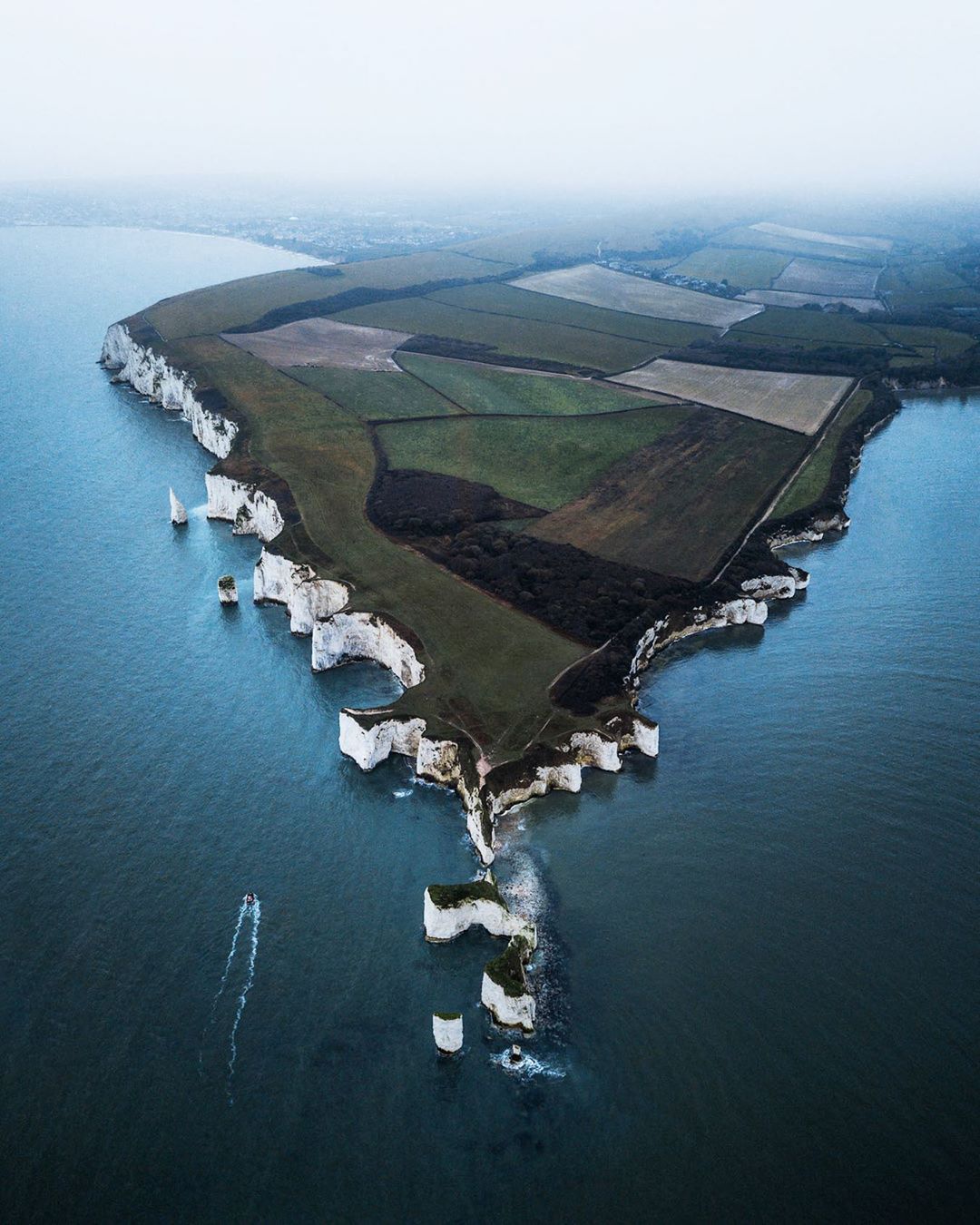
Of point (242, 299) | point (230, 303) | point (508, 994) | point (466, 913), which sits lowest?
point (466, 913)

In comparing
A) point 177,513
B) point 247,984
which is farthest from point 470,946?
point 177,513

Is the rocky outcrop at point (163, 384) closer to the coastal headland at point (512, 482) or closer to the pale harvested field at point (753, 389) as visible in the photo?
the coastal headland at point (512, 482)

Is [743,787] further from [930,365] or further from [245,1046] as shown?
[930,365]

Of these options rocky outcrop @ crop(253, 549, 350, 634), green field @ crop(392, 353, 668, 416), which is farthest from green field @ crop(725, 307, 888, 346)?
rocky outcrop @ crop(253, 549, 350, 634)

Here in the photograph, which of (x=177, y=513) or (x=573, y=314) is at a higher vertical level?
(x=177, y=513)

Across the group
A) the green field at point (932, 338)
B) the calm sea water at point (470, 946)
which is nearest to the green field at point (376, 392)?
the calm sea water at point (470, 946)

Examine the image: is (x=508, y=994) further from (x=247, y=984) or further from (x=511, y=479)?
(x=511, y=479)
